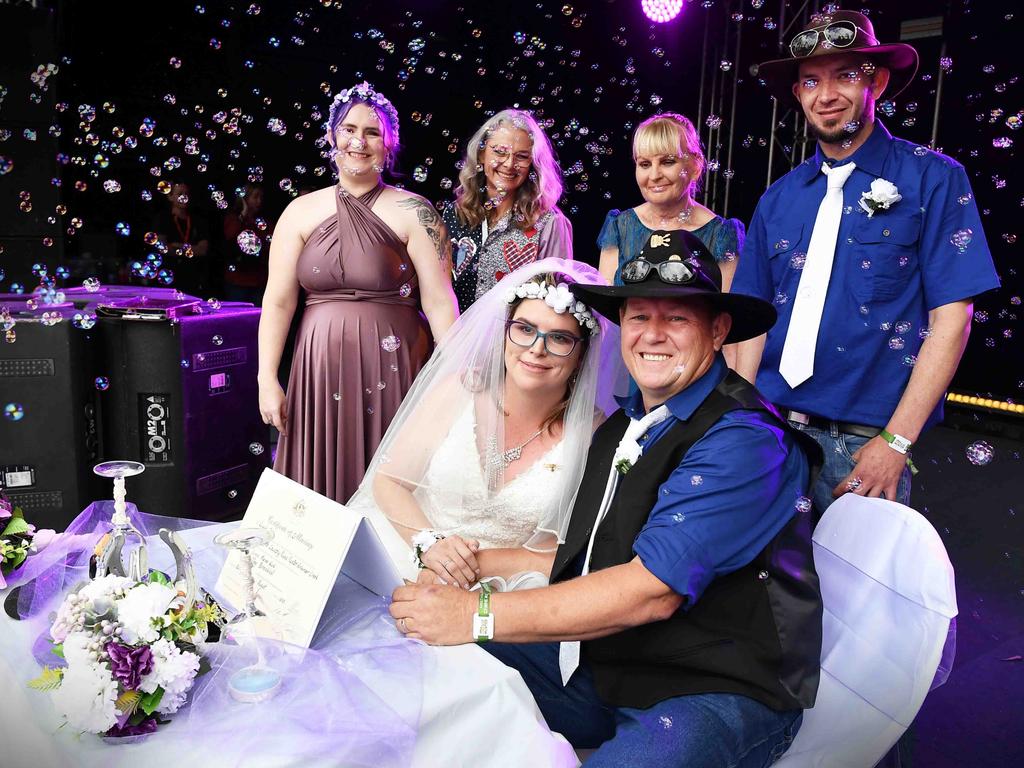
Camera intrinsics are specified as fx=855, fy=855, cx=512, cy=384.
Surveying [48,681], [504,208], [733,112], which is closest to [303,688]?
[48,681]

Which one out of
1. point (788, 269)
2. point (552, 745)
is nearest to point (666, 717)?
point (552, 745)

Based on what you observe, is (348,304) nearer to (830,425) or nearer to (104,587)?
(830,425)

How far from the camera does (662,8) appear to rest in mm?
6129

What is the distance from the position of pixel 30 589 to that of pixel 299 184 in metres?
6.80

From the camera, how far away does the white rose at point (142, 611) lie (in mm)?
1166

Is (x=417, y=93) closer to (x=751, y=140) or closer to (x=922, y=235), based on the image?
(x=751, y=140)

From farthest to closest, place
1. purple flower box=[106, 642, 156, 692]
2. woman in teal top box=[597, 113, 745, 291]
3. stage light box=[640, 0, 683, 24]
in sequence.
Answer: stage light box=[640, 0, 683, 24] < woman in teal top box=[597, 113, 745, 291] < purple flower box=[106, 642, 156, 692]

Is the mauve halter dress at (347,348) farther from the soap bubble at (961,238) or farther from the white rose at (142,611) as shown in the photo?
the white rose at (142,611)

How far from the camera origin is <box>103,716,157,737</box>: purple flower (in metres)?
1.14

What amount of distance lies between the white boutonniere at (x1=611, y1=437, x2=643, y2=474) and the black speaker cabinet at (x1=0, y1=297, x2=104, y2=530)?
297cm

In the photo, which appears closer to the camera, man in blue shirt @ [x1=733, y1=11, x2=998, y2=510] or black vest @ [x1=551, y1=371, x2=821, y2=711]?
black vest @ [x1=551, y1=371, x2=821, y2=711]

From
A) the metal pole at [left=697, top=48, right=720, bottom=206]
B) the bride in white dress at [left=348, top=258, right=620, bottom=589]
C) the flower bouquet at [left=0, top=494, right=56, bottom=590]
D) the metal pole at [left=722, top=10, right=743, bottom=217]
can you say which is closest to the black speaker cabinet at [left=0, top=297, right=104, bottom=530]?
the bride in white dress at [left=348, top=258, right=620, bottom=589]

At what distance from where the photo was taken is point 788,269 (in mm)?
2533

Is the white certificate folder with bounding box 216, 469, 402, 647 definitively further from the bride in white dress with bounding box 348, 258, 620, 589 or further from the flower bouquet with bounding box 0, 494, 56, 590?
the bride in white dress with bounding box 348, 258, 620, 589
